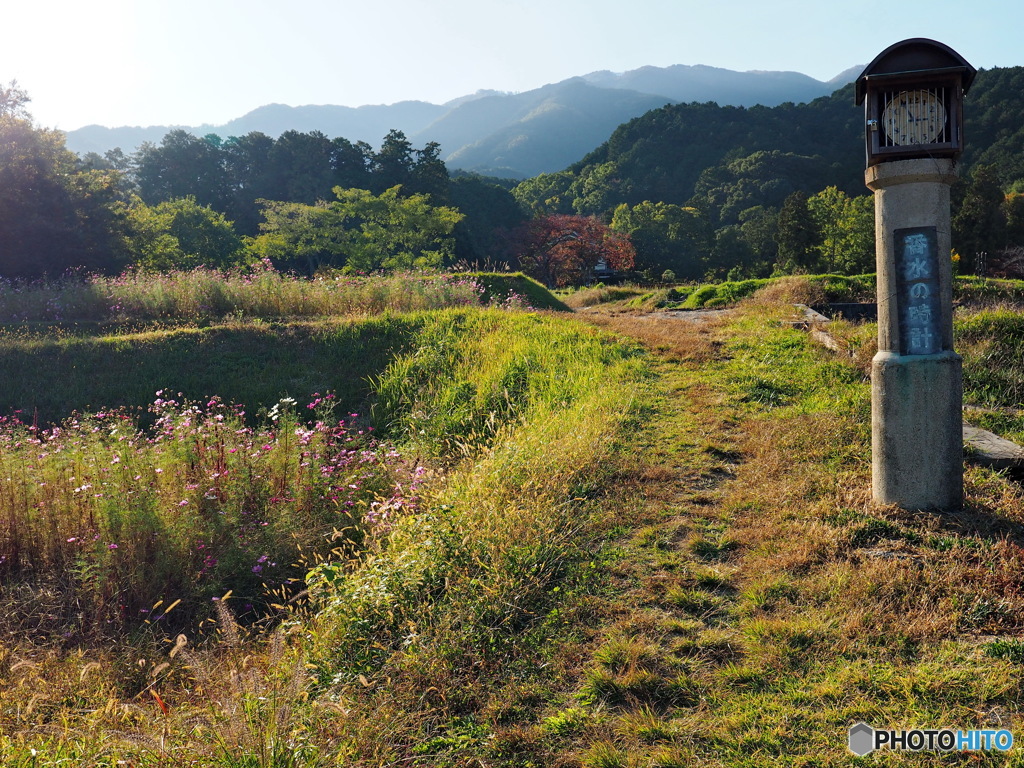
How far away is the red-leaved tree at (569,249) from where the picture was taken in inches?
1364

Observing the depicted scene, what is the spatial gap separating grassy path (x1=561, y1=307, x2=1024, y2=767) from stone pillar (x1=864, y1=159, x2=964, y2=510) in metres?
0.21

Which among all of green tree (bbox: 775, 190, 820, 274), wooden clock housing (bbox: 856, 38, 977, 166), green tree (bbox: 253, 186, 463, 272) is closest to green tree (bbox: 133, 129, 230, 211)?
green tree (bbox: 253, 186, 463, 272)

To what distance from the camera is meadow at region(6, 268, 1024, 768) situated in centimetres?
A: 208

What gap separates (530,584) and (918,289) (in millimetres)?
2514

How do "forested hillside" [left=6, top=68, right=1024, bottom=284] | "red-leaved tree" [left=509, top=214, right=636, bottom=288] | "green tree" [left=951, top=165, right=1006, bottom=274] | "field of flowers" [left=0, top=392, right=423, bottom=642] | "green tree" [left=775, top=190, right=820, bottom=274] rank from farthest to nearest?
"red-leaved tree" [left=509, top=214, right=636, bottom=288] → "green tree" [left=775, top=190, right=820, bottom=274] → "green tree" [left=951, top=165, right=1006, bottom=274] → "forested hillside" [left=6, top=68, right=1024, bottom=284] → "field of flowers" [left=0, top=392, right=423, bottom=642]

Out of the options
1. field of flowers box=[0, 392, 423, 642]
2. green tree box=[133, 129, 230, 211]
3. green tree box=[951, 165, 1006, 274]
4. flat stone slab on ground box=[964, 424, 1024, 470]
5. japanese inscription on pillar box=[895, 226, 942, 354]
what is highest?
green tree box=[133, 129, 230, 211]

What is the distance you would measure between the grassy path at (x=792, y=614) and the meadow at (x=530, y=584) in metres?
0.01

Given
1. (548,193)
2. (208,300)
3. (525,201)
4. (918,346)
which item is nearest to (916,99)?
(918,346)

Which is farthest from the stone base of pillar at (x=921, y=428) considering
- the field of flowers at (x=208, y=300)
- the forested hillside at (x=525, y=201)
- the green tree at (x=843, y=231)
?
the green tree at (x=843, y=231)

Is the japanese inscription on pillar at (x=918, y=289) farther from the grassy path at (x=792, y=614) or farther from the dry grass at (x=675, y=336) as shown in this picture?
the dry grass at (x=675, y=336)

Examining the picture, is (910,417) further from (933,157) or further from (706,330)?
(706,330)

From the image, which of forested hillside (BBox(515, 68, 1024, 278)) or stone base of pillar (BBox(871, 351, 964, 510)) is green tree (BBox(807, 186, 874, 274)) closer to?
forested hillside (BBox(515, 68, 1024, 278))

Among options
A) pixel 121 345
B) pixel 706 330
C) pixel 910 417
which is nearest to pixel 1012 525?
pixel 910 417

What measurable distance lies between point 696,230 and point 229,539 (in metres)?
40.2
